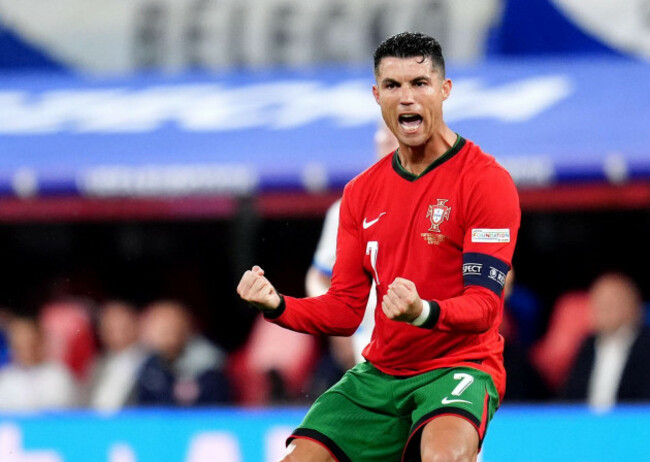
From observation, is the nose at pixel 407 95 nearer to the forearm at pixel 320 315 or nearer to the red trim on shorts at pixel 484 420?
the forearm at pixel 320 315

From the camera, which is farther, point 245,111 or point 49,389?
point 245,111

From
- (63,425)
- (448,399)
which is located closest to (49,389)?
(63,425)

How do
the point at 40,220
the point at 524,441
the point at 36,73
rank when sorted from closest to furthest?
the point at 524,441, the point at 40,220, the point at 36,73

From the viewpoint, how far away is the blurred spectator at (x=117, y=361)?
9055mm

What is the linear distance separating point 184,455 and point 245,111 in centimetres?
411

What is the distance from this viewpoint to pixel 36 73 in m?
12.9

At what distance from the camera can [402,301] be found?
3.95 metres

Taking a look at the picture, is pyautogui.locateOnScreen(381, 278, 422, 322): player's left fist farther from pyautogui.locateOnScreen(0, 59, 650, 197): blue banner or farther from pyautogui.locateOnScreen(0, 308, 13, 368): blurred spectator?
pyautogui.locateOnScreen(0, 308, 13, 368): blurred spectator

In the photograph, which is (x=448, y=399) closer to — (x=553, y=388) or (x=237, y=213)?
(x=553, y=388)

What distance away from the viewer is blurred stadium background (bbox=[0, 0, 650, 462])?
29.4 ft

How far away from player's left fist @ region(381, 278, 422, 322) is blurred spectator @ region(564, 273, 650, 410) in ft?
13.5

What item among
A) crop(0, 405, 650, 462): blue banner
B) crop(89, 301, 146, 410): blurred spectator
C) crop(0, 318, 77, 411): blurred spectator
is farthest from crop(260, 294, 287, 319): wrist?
crop(0, 318, 77, 411): blurred spectator

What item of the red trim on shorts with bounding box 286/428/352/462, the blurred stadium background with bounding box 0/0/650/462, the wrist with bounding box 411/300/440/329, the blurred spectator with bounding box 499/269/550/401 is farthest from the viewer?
the blurred stadium background with bounding box 0/0/650/462

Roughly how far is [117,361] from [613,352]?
137 inches
